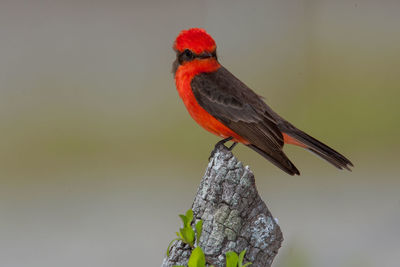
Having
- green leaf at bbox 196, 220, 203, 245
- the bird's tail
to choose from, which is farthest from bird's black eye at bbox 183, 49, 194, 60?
green leaf at bbox 196, 220, 203, 245

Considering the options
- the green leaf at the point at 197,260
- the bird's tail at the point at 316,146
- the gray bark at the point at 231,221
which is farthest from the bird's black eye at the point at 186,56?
the green leaf at the point at 197,260

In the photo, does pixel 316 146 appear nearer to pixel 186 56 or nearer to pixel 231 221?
pixel 186 56

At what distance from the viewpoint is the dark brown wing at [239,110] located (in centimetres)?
174

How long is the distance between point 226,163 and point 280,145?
2.13 ft

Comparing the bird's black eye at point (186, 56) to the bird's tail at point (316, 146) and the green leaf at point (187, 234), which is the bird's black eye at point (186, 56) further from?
the green leaf at point (187, 234)

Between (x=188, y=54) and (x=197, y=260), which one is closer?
(x=197, y=260)

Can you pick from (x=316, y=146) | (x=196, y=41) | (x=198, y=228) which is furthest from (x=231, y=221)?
(x=316, y=146)

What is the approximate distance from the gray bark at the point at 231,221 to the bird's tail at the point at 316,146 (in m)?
0.76

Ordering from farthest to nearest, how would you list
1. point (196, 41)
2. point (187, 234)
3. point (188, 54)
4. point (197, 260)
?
point (188, 54), point (196, 41), point (187, 234), point (197, 260)

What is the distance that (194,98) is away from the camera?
72.5 inches

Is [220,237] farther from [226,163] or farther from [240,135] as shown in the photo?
[240,135]

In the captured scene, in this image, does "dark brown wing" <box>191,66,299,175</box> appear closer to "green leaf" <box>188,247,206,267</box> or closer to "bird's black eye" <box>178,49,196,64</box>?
"bird's black eye" <box>178,49,196,64</box>

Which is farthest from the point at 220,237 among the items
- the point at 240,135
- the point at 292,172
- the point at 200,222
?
the point at 240,135

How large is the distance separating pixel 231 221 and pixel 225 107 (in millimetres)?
827
